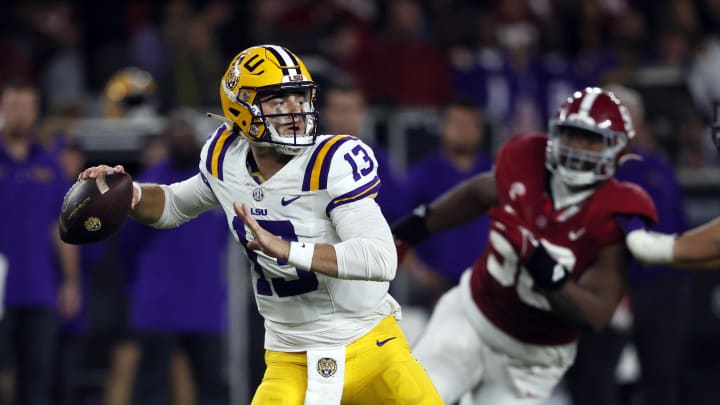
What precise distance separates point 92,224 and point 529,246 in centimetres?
144

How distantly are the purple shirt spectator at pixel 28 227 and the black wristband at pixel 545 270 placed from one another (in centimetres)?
296

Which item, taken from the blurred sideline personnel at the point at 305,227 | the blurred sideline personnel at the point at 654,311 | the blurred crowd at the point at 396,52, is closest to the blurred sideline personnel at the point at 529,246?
the blurred sideline personnel at the point at 305,227

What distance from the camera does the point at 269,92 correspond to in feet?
12.5

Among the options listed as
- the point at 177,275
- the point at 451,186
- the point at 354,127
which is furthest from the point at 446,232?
the point at 177,275

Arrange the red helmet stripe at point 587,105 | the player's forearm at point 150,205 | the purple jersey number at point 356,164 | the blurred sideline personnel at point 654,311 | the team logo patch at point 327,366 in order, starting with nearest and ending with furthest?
the purple jersey number at point 356,164 < the team logo patch at point 327,366 < the player's forearm at point 150,205 < the red helmet stripe at point 587,105 < the blurred sideline personnel at point 654,311

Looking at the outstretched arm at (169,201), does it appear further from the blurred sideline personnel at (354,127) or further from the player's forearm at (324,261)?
the blurred sideline personnel at (354,127)

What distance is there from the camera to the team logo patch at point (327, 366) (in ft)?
12.4

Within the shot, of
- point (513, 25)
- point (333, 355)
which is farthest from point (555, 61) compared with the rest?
point (333, 355)

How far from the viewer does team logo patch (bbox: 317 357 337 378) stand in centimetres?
379

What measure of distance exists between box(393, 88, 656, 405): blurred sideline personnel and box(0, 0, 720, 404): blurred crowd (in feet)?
4.98

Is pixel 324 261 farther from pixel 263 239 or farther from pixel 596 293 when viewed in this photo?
pixel 596 293

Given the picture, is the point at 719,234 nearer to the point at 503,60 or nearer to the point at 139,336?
the point at 139,336

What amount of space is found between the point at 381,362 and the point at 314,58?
486 cm

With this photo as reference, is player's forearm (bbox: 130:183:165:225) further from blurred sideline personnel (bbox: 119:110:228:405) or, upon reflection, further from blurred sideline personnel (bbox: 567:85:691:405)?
blurred sideline personnel (bbox: 567:85:691:405)
